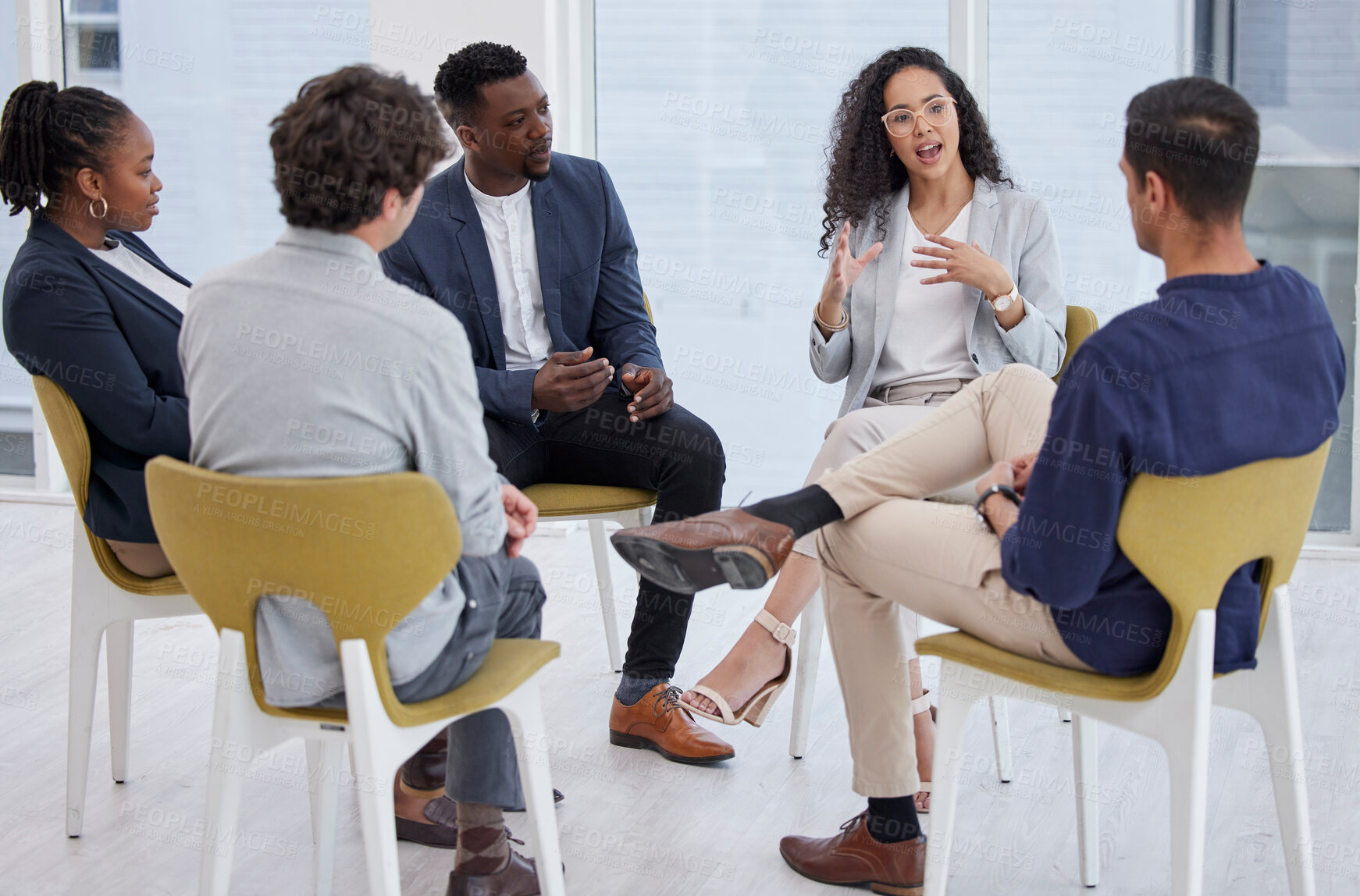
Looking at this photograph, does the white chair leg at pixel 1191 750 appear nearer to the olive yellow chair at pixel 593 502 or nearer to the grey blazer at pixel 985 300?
the grey blazer at pixel 985 300

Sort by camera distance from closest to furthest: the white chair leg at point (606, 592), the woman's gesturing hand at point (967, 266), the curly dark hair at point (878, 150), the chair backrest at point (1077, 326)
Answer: the woman's gesturing hand at point (967, 266) < the chair backrest at point (1077, 326) < the curly dark hair at point (878, 150) < the white chair leg at point (606, 592)

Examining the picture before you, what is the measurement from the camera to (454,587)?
4.53 feet

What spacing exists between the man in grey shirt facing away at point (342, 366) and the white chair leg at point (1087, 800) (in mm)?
962

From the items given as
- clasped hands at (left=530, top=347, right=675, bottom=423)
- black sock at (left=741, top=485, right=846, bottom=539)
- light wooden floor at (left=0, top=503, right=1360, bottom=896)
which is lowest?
light wooden floor at (left=0, top=503, right=1360, bottom=896)

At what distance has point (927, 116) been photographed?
2324mm

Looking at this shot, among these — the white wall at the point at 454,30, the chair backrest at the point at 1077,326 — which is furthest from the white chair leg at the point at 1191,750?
the white wall at the point at 454,30

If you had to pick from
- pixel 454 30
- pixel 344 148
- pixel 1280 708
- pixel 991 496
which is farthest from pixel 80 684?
pixel 454 30

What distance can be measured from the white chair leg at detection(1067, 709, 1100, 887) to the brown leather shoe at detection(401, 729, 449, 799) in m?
1.03

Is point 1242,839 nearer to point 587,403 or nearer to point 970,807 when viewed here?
point 970,807

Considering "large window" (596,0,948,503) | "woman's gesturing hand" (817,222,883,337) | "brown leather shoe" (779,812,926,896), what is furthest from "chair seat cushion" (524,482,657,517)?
"large window" (596,0,948,503)

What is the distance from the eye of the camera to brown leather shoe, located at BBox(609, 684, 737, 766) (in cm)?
220

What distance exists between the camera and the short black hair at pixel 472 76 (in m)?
2.45

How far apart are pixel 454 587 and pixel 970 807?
1.11 metres

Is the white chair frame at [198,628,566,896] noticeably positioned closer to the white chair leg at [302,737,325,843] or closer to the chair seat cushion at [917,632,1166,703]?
the white chair leg at [302,737,325,843]
